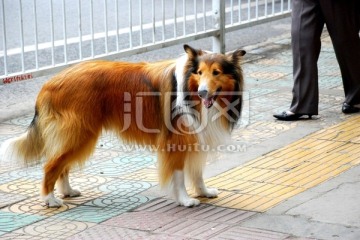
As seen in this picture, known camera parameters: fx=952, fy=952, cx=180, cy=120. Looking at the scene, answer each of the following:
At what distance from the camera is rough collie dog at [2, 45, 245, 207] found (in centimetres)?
659

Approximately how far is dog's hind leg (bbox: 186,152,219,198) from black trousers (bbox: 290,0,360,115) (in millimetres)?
2325

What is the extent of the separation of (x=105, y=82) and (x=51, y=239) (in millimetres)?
1241

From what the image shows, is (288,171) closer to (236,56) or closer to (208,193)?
(208,193)

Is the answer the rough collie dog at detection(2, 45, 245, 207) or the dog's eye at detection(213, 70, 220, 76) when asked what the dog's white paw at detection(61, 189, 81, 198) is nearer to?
the rough collie dog at detection(2, 45, 245, 207)

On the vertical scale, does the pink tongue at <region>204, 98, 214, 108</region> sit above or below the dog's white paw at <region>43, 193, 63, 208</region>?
above

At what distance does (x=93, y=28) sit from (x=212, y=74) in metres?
3.79

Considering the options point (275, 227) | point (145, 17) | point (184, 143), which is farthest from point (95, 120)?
point (145, 17)

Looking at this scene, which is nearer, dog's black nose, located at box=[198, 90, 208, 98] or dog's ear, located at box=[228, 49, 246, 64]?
dog's black nose, located at box=[198, 90, 208, 98]

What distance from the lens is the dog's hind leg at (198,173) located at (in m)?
6.75

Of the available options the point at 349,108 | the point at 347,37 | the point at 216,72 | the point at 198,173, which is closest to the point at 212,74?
the point at 216,72

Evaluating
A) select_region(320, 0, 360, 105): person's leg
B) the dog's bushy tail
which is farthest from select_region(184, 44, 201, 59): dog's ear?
select_region(320, 0, 360, 105): person's leg

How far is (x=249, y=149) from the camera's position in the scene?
320 inches

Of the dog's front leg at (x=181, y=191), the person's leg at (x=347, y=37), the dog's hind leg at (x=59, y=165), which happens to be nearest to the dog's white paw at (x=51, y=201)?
the dog's hind leg at (x=59, y=165)

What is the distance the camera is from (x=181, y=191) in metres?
6.72
